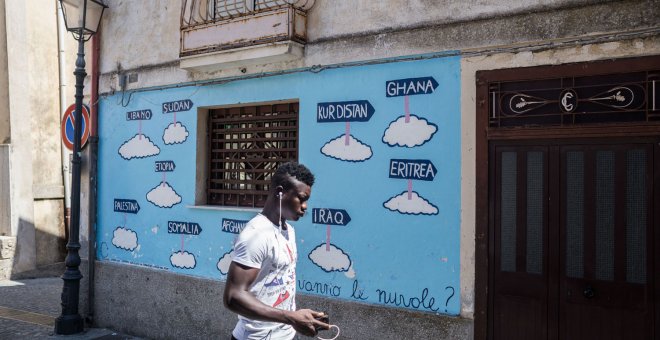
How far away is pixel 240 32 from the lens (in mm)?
6547

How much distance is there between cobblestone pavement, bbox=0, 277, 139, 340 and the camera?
25.2 ft

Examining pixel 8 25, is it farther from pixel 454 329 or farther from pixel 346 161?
pixel 454 329

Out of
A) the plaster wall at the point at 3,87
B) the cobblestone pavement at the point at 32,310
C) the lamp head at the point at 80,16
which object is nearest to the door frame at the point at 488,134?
the cobblestone pavement at the point at 32,310

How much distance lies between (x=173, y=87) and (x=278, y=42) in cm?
193

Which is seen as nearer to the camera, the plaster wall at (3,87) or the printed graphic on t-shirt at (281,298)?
the printed graphic on t-shirt at (281,298)

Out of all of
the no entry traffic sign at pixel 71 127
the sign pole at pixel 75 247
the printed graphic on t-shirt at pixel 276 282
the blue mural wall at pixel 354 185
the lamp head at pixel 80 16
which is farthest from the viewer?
the no entry traffic sign at pixel 71 127

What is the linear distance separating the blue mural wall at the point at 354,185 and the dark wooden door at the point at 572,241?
0.43m

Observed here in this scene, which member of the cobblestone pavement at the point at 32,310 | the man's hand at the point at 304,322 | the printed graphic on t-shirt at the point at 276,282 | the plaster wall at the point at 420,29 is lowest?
the cobblestone pavement at the point at 32,310

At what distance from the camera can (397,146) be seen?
5.63 m

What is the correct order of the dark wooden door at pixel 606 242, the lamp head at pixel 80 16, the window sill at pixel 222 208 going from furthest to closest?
the lamp head at pixel 80 16 → the window sill at pixel 222 208 → the dark wooden door at pixel 606 242

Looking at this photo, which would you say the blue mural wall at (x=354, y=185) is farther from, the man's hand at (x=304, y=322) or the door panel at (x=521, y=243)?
the man's hand at (x=304, y=322)

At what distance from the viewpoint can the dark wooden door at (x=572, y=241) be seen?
178 inches

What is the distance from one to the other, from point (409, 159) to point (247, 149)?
2.17 meters

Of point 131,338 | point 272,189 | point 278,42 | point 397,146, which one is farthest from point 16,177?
point 272,189
